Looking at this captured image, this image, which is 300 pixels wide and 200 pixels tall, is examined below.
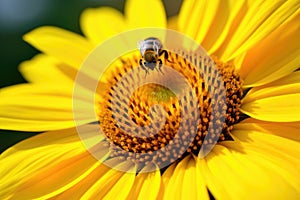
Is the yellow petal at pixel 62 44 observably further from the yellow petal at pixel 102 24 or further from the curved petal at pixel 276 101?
the curved petal at pixel 276 101

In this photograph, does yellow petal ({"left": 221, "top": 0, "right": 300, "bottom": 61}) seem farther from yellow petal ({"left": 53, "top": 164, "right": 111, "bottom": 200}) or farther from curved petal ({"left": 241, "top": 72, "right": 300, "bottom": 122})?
yellow petal ({"left": 53, "top": 164, "right": 111, "bottom": 200})

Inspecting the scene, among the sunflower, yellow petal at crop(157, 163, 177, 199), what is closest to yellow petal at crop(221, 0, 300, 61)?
the sunflower

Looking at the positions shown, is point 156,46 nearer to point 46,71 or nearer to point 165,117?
point 165,117

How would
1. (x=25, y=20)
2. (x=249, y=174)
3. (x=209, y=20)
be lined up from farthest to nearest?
(x=25, y=20) < (x=209, y=20) < (x=249, y=174)

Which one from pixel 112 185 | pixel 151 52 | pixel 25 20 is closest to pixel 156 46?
pixel 151 52

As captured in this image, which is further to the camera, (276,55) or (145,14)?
(145,14)

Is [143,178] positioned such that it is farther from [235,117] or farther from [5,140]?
[5,140]
